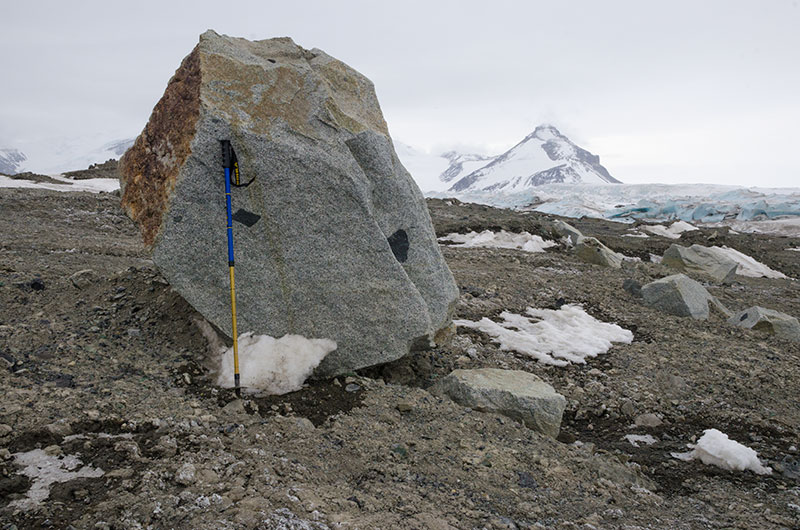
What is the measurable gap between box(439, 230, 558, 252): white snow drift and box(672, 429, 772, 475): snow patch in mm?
12150

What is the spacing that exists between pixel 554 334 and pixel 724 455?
3.51 metres

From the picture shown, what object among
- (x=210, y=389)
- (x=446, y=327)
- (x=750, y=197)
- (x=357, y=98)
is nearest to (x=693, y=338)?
(x=446, y=327)

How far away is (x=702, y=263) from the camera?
49.0 ft

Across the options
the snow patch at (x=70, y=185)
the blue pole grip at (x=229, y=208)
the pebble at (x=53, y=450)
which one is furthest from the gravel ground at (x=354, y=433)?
the snow patch at (x=70, y=185)

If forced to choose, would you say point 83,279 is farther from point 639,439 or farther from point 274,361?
point 639,439

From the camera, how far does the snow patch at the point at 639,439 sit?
529 cm

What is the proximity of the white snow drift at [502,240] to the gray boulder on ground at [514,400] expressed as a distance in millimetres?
11910

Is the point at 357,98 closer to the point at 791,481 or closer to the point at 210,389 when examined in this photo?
the point at 210,389

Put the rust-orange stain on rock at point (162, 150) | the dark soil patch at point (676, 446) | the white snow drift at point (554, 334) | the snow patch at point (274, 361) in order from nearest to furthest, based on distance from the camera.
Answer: the dark soil patch at point (676, 446), the snow patch at point (274, 361), the rust-orange stain on rock at point (162, 150), the white snow drift at point (554, 334)

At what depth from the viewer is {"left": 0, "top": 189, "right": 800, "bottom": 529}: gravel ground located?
3.04 m

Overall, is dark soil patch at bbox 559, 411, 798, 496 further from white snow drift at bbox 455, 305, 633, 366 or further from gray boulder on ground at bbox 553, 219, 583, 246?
gray boulder on ground at bbox 553, 219, 583, 246

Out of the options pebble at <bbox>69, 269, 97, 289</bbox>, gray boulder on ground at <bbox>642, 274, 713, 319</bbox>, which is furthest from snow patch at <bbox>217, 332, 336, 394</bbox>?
gray boulder on ground at <bbox>642, 274, 713, 319</bbox>

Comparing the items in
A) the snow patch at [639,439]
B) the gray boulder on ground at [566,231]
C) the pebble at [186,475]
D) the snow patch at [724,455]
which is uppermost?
the gray boulder on ground at [566,231]

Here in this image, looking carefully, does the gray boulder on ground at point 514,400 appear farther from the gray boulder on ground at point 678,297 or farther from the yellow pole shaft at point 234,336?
the gray boulder on ground at point 678,297
